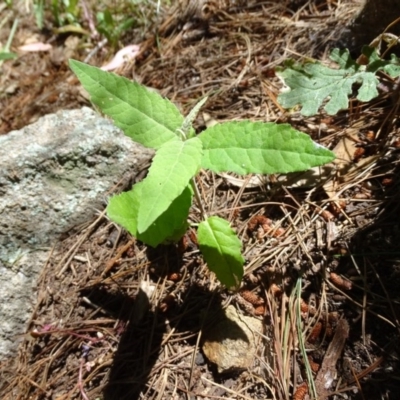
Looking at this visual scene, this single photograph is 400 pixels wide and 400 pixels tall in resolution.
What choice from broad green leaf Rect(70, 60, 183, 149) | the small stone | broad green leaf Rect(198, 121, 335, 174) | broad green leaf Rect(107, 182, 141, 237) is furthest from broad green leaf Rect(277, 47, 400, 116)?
the small stone

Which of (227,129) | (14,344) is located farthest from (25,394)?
(227,129)

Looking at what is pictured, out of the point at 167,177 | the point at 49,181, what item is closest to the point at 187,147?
the point at 167,177

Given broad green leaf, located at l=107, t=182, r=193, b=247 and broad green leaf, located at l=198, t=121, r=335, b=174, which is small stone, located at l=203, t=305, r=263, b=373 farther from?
broad green leaf, located at l=198, t=121, r=335, b=174

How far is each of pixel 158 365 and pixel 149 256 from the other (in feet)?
1.68

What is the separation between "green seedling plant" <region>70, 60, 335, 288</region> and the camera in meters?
1.51

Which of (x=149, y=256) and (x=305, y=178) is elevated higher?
(x=305, y=178)

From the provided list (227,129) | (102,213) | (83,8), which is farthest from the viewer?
(83,8)

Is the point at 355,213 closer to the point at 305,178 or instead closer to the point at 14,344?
the point at 305,178

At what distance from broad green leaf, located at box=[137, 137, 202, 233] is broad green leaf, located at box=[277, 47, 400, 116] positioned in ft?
2.20

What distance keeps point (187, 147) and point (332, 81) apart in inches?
35.0

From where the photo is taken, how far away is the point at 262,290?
78.4 inches

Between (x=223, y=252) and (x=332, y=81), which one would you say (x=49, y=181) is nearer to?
(x=223, y=252)

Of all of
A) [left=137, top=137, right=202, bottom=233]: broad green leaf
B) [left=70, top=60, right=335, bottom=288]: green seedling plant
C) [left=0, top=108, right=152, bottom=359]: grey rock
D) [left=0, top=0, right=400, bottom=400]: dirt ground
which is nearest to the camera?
[left=137, top=137, right=202, bottom=233]: broad green leaf

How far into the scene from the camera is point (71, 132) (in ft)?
7.58
